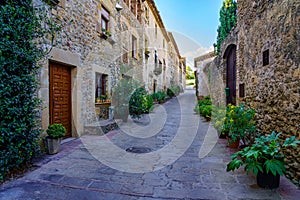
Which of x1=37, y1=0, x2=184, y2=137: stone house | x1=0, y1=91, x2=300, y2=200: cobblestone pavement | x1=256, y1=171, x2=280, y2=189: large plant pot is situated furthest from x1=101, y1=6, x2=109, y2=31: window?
x1=256, y1=171, x2=280, y2=189: large plant pot

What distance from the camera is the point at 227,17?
860 cm

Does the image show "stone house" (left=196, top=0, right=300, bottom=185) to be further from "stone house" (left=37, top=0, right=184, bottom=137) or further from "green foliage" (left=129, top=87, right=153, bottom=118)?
"green foliage" (left=129, top=87, right=153, bottom=118)

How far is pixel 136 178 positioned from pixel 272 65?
9.00ft

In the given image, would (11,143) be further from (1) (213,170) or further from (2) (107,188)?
(1) (213,170)

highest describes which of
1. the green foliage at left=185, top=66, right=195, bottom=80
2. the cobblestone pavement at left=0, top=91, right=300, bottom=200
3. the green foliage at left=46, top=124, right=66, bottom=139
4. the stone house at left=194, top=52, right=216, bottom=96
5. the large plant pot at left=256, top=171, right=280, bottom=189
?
the green foliage at left=185, top=66, right=195, bottom=80

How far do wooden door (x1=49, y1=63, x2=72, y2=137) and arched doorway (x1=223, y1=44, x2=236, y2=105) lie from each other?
472 centimetres

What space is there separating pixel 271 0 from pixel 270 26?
1.36 ft

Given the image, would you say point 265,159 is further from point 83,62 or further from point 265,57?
point 83,62

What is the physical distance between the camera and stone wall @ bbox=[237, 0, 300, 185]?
2724 mm

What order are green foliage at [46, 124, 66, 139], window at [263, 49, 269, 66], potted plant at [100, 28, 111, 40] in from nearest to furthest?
1. window at [263, 49, 269, 66]
2. green foliage at [46, 124, 66, 139]
3. potted plant at [100, 28, 111, 40]

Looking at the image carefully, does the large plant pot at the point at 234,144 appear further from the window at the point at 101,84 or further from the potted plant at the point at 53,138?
the window at the point at 101,84

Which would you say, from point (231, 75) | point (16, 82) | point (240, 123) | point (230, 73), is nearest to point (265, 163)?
point (240, 123)

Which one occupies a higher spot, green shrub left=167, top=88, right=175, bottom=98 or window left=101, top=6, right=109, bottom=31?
window left=101, top=6, right=109, bottom=31

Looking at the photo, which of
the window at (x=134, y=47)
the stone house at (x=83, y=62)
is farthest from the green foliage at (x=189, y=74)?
the stone house at (x=83, y=62)
